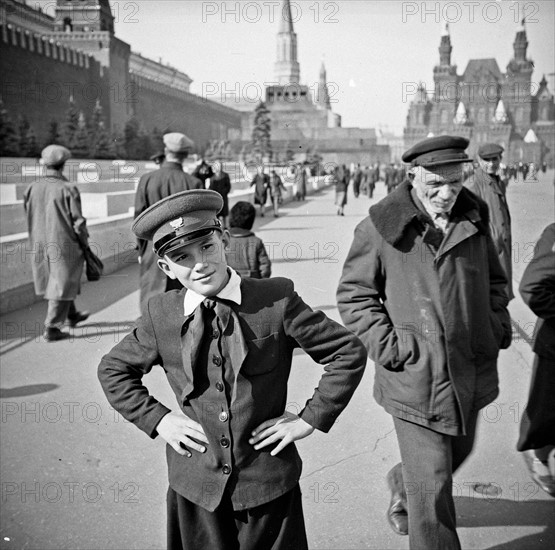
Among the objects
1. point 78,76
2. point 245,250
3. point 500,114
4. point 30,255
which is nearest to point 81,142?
point 78,76

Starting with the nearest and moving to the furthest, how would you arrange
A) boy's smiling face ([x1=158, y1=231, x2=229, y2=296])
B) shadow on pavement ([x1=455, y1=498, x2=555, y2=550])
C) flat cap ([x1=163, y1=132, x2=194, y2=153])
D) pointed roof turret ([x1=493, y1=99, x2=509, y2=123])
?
boy's smiling face ([x1=158, y1=231, x2=229, y2=296]), shadow on pavement ([x1=455, y1=498, x2=555, y2=550]), flat cap ([x1=163, y1=132, x2=194, y2=153]), pointed roof turret ([x1=493, y1=99, x2=509, y2=123])

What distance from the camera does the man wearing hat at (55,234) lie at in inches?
219

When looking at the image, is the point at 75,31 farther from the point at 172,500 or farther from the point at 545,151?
the point at 172,500

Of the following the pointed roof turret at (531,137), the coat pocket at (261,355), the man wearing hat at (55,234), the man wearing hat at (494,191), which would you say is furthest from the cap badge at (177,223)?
the pointed roof turret at (531,137)

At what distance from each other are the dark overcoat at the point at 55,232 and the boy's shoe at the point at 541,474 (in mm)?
3803

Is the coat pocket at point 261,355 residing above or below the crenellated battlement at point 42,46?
below

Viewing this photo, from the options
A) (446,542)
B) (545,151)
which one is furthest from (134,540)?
(545,151)

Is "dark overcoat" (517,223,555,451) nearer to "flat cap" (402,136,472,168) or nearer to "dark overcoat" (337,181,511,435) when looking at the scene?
"dark overcoat" (337,181,511,435)

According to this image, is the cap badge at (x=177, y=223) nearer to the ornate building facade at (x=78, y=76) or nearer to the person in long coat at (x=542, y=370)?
the person in long coat at (x=542, y=370)

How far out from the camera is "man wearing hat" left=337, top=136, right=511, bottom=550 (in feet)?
Answer: 7.44

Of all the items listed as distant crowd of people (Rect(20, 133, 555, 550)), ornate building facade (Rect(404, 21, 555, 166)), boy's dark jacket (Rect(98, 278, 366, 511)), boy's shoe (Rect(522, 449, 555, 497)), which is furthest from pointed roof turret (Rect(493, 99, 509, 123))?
boy's dark jacket (Rect(98, 278, 366, 511))

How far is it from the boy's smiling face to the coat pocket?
167 mm

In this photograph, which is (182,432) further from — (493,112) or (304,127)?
(304,127)

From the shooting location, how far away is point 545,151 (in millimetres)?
75875
